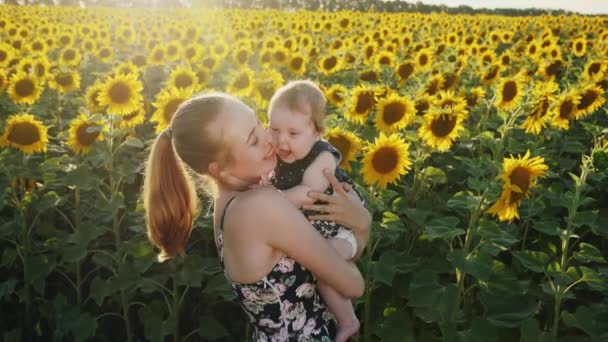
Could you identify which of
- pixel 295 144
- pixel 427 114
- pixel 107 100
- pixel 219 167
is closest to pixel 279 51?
pixel 107 100

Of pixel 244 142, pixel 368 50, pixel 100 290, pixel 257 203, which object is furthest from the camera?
pixel 368 50

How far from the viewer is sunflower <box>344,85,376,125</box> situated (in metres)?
4.60

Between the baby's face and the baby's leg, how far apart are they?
0.52m

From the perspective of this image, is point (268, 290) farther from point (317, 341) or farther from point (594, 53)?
point (594, 53)

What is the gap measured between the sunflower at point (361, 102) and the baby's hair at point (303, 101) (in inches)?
68.1

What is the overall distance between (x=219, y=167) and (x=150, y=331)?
1.84 m

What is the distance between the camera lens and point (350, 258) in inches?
97.6

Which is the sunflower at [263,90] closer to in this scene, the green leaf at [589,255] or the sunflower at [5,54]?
the green leaf at [589,255]

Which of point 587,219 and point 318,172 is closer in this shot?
point 318,172

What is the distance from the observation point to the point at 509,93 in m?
5.32

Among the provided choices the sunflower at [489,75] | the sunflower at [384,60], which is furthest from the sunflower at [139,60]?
the sunflower at [489,75]

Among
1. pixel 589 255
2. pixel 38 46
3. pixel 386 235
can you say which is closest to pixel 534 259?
pixel 589 255

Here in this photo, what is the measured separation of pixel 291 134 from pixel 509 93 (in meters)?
3.19

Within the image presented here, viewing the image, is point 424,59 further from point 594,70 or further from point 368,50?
point 594,70
